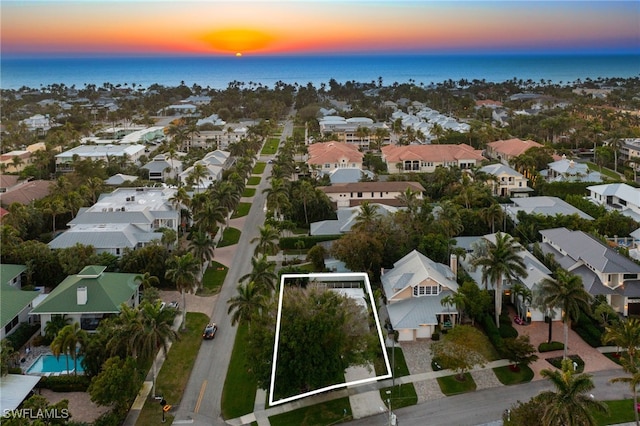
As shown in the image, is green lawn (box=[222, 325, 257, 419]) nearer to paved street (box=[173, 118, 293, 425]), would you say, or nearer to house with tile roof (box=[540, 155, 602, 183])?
paved street (box=[173, 118, 293, 425])

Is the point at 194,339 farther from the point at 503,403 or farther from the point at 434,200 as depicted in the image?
the point at 434,200

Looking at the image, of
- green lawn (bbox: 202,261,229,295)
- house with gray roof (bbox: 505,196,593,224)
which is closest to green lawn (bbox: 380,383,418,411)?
green lawn (bbox: 202,261,229,295)

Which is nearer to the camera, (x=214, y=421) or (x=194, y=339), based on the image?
(x=214, y=421)

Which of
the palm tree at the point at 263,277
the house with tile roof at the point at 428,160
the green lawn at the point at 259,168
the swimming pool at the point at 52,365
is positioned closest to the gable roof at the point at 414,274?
the palm tree at the point at 263,277

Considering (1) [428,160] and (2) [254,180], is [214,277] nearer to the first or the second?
(2) [254,180]

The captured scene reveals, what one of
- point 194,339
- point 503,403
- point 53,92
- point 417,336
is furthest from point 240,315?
point 53,92

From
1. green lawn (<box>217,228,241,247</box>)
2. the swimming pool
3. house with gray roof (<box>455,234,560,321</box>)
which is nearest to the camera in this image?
the swimming pool
